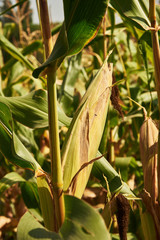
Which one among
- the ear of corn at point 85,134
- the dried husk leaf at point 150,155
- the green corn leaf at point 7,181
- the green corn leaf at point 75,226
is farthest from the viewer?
the green corn leaf at point 7,181

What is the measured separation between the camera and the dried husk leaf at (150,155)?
69cm

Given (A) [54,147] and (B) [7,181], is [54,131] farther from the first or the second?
(B) [7,181]

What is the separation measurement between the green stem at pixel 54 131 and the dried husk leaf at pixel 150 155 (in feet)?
0.87

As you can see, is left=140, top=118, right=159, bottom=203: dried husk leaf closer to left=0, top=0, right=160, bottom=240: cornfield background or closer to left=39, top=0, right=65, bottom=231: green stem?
left=0, top=0, right=160, bottom=240: cornfield background

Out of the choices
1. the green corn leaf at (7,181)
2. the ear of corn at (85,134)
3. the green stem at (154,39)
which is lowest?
the green corn leaf at (7,181)

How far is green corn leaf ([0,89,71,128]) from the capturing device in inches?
30.0

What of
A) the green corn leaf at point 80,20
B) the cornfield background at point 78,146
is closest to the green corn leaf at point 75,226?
the cornfield background at point 78,146

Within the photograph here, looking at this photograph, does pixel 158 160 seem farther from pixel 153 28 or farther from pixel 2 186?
pixel 2 186

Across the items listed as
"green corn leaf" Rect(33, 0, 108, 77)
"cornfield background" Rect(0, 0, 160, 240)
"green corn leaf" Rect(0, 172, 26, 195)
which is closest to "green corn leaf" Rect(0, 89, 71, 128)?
"cornfield background" Rect(0, 0, 160, 240)

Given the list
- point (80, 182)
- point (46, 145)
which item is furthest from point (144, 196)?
point (46, 145)

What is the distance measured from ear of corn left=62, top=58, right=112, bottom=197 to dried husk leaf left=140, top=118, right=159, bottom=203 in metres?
0.15

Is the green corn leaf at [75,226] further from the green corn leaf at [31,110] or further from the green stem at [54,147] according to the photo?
the green corn leaf at [31,110]

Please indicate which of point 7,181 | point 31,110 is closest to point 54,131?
point 31,110

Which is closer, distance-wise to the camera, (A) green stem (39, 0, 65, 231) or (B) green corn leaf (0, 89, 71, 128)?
(A) green stem (39, 0, 65, 231)
